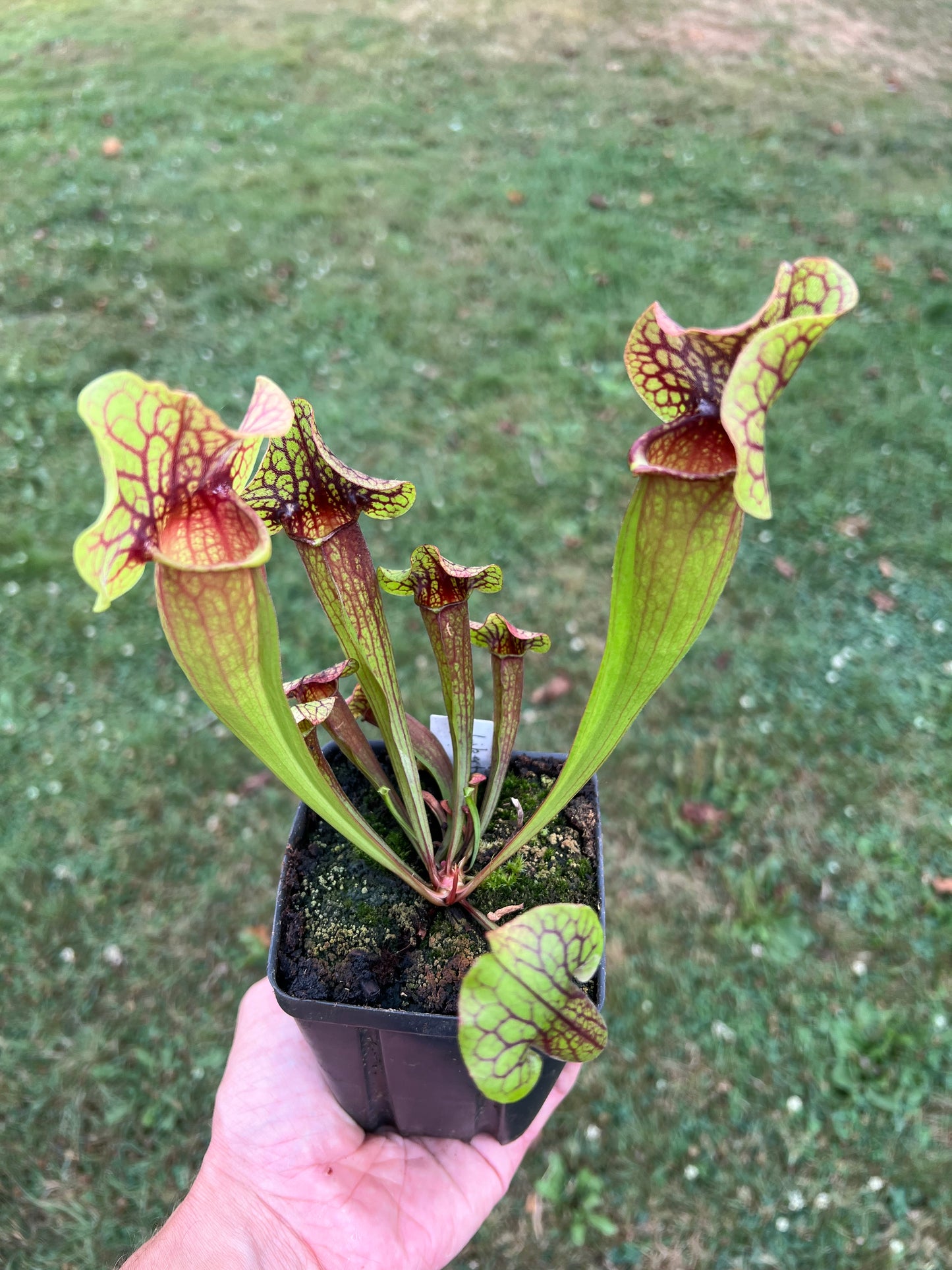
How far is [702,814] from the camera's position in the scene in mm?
2162

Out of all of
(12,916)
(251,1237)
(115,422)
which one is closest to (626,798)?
(251,1237)

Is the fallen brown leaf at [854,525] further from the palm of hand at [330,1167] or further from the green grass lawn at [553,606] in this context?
the palm of hand at [330,1167]

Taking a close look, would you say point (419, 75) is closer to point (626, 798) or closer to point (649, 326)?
point (626, 798)

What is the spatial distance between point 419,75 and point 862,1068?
19.4ft

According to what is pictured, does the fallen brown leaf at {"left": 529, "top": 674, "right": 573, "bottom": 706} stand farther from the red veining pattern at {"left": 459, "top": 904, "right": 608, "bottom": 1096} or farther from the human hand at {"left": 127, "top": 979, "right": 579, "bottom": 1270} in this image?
the red veining pattern at {"left": 459, "top": 904, "right": 608, "bottom": 1096}

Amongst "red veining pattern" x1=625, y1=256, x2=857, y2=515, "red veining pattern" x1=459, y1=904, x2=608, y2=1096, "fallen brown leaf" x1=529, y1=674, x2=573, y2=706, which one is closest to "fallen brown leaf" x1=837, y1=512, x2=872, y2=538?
"fallen brown leaf" x1=529, y1=674, x2=573, y2=706

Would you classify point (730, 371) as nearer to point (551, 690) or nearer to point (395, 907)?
point (395, 907)

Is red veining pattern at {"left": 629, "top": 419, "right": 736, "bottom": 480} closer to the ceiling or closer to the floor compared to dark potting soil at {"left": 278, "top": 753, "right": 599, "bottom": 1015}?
closer to the ceiling

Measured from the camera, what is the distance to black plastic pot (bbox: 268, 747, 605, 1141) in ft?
2.85

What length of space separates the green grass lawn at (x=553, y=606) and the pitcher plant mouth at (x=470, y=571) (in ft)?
4.18

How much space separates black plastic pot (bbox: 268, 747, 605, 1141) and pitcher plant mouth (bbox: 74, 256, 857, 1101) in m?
0.14

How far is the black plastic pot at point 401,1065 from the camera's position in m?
0.87

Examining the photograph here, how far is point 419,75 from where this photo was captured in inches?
203

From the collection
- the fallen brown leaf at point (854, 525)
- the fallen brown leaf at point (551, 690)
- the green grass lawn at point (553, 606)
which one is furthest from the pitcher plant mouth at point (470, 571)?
the fallen brown leaf at point (854, 525)
